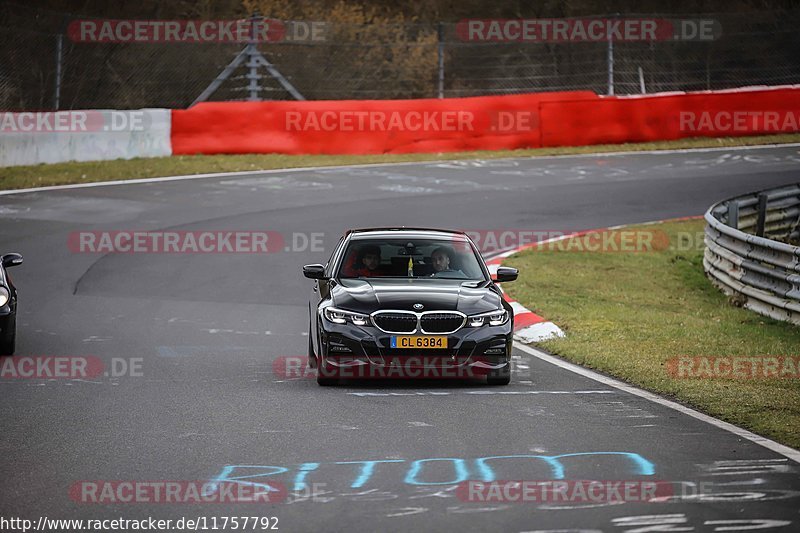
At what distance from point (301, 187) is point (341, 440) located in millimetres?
18166

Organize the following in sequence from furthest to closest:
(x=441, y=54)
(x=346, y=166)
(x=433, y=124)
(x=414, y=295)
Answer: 1. (x=441, y=54)
2. (x=433, y=124)
3. (x=346, y=166)
4. (x=414, y=295)

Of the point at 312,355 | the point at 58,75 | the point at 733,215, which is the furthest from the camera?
the point at 58,75

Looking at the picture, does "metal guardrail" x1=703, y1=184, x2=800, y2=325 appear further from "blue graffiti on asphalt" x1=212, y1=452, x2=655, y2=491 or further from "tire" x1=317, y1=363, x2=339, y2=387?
"blue graffiti on asphalt" x1=212, y1=452, x2=655, y2=491

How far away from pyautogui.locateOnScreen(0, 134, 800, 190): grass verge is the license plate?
17414 millimetres

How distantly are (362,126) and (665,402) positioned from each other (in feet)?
71.4

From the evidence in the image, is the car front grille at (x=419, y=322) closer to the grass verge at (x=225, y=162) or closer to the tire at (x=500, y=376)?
the tire at (x=500, y=376)

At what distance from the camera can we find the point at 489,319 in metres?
10.6

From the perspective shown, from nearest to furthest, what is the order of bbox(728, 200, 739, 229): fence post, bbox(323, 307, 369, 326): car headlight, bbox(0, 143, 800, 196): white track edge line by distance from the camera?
bbox(323, 307, 369, 326): car headlight < bbox(728, 200, 739, 229): fence post < bbox(0, 143, 800, 196): white track edge line

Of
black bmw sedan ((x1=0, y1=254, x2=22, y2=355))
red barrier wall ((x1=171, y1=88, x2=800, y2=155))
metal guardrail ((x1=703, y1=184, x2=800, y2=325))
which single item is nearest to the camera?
black bmw sedan ((x1=0, y1=254, x2=22, y2=355))

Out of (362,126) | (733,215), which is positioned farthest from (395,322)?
(362,126)

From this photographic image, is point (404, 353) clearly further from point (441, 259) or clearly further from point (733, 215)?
point (733, 215)

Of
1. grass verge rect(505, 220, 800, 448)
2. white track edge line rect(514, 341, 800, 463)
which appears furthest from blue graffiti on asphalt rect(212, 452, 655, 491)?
grass verge rect(505, 220, 800, 448)

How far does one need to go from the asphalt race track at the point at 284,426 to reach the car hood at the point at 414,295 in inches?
26.7

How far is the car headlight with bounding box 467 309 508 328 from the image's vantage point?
414 inches
